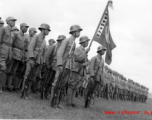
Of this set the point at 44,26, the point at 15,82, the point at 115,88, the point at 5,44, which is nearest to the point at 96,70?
the point at 44,26

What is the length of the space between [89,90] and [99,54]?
139cm

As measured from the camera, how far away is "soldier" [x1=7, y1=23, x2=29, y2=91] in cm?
848

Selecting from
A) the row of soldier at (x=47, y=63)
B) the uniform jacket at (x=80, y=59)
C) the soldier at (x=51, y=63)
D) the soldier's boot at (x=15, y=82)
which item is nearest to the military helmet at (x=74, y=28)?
the row of soldier at (x=47, y=63)

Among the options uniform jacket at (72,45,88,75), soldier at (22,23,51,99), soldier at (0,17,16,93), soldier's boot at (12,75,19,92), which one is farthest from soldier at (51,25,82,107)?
soldier's boot at (12,75,19,92)

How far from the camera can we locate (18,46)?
867 cm

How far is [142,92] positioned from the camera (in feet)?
111

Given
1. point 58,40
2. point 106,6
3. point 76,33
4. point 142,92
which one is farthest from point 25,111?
point 142,92

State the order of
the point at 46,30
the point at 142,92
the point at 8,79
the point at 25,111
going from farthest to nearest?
the point at 142,92, the point at 8,79, the point at 46,30, the point at 25,111

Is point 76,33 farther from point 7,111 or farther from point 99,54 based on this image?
point 7,111

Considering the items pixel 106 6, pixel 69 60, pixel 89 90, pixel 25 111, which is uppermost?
pixel 106 6

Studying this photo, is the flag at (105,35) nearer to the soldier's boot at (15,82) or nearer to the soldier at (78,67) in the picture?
the soldier at (78,67)

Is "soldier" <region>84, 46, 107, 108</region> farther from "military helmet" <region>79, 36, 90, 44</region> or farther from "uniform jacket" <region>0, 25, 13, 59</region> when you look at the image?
"uniform jacket" <region>0, 25, 13, 59</region>

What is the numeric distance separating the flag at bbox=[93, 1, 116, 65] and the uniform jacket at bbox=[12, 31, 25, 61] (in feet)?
8.75

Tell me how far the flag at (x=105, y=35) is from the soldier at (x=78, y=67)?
647 millimetres
